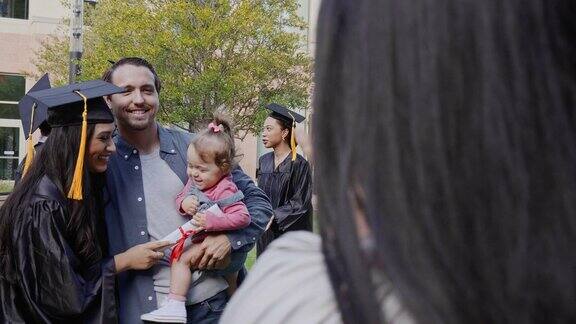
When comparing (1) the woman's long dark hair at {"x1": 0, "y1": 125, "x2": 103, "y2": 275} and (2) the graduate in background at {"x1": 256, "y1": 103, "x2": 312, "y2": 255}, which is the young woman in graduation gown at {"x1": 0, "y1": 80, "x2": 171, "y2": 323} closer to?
(1) the woman's long dark hair at {"x1": 0, "y1": 125, "x2": 103, "y2": 275}

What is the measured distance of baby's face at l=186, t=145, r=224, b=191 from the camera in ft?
11.9

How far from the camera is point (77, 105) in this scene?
10.5 feet

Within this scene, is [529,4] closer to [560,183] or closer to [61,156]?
Result: [560,183]

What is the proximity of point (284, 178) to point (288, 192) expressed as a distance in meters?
0.16

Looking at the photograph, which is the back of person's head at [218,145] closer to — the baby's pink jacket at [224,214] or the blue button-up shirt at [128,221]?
the baby's pink jacket at [224,214]

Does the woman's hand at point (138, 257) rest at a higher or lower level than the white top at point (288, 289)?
lower

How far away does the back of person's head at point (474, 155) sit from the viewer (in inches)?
20.1

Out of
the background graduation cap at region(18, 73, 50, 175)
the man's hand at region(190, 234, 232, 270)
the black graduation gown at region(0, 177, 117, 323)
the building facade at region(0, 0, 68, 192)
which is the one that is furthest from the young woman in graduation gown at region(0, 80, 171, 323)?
the building facade at region(0, 0, 68, 192)

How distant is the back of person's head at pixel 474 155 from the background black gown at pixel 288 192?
709cm

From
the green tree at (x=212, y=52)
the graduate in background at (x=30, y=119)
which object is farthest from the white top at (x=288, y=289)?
the green tree at (x=212, y=52)

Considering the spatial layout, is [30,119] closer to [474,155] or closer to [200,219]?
[200,219]

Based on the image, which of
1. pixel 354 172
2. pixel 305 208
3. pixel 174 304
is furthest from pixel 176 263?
pixel 305 208

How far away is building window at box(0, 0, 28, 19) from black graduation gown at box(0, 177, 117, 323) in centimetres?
2705

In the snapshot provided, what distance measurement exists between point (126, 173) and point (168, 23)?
16.2 metres
